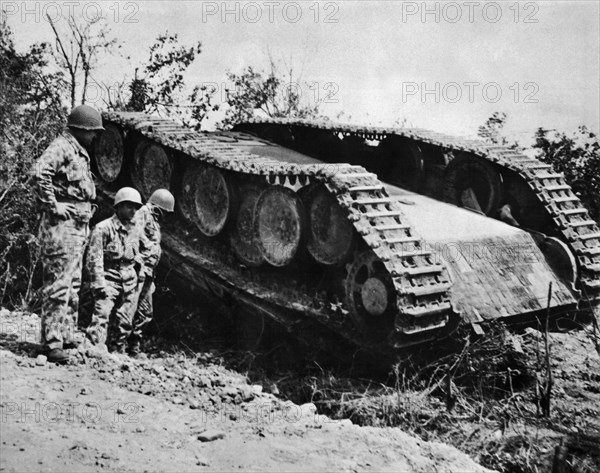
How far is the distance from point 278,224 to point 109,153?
3574mm

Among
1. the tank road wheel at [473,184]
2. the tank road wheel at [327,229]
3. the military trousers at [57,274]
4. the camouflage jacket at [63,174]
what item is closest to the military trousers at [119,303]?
the military trousers at [57,274]

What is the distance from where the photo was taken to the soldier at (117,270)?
20.4 ft

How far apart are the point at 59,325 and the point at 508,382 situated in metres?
3.68

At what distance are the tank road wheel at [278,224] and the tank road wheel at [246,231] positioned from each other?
14 cm

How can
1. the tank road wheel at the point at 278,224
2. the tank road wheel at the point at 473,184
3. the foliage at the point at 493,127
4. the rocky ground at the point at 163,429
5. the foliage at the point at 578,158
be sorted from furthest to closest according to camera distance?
the foliage at the point at 493,127 → the foliage at the point at 578,158 → the tank road wheel at the point at 473,184 → the tank road wheel at the point at 278,224 → the rocky ground at the point at 163,429

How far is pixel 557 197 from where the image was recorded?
7738 millimetres

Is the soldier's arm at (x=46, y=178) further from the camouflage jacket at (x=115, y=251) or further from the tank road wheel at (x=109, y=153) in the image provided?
the tank road wheel at (x=109, y=153)

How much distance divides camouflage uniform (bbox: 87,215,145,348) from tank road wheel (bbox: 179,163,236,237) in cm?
119

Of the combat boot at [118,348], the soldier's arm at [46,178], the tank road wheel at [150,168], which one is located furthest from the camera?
the tank road wheel at [150,168]

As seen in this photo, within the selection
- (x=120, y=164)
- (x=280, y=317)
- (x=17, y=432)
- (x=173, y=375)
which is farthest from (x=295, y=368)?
(x=120, y=164)

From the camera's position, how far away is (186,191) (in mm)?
8289

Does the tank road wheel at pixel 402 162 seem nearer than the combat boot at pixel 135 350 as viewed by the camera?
No

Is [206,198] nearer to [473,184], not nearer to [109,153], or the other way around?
[109,153]

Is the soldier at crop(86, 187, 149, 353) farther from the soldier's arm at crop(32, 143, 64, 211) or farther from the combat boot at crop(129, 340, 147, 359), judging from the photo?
the soldier's arm at crop(32, 143, 64, 211)
